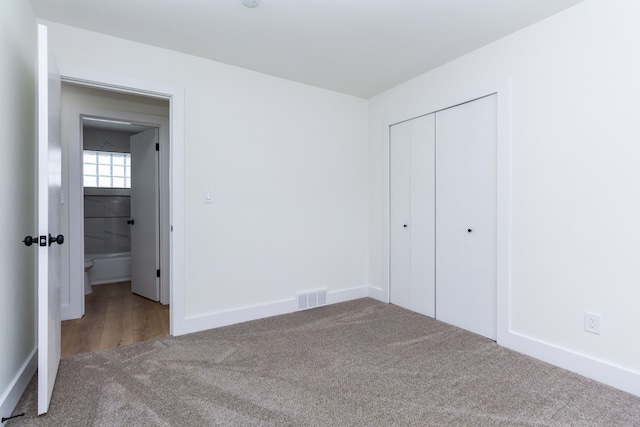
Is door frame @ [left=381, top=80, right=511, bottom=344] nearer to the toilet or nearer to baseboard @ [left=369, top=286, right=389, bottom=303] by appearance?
baseboard @ [left=369, top=286, right=389, bottom=303]

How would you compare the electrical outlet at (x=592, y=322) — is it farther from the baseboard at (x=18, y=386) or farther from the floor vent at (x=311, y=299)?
the baseboard at (x=18, y=386)

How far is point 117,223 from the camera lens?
558 centimetres

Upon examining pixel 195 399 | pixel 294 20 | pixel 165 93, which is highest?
pixel 294 20

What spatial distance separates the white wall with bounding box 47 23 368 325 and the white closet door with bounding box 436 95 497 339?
3.52 feet

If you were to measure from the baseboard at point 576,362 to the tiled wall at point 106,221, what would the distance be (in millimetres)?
5652

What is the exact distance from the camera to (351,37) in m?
2.50

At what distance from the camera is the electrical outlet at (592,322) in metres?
2.06

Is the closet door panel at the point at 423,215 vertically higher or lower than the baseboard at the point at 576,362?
higher

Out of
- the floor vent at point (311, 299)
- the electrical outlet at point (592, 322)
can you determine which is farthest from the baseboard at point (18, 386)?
the electrical outlet at point (592, 322)

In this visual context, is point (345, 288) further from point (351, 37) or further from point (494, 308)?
point (351, 37)

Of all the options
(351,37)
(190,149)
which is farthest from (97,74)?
(351,37)

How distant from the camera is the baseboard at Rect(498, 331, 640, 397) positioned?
1.93m

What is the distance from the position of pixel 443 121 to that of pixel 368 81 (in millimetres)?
878

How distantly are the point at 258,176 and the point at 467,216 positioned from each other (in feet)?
6.30
